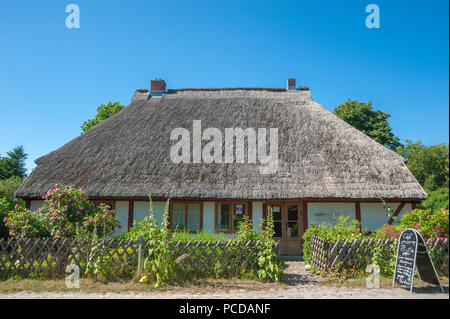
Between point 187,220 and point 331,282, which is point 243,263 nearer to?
point 331,282

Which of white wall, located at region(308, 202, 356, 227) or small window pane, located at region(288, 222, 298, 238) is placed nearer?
white wall, located at region(308, 202, 356, 227)

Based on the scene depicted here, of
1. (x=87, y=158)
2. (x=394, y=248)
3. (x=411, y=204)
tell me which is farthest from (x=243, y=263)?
(x=87, y=158)

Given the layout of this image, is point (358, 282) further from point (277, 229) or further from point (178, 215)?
point (178, 215)

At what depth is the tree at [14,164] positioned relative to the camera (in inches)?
1061

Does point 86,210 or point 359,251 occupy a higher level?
point 86,210

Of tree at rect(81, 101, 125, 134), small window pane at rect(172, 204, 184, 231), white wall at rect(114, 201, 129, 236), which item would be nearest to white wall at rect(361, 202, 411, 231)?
small window pane at rect(172, 204, 184, 231)

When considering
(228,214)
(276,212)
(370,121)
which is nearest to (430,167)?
(370,121)

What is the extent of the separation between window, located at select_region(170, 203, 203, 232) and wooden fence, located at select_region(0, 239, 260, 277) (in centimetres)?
530

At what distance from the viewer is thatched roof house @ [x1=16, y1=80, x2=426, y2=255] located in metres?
11.0

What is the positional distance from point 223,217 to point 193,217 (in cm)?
132

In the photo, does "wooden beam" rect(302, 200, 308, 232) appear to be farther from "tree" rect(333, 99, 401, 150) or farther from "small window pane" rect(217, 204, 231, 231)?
"tree" rect(333, 99, 401, 150)

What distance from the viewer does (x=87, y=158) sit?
12.8m

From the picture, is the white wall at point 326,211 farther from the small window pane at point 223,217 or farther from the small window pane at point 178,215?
the small window pane at point 178,215
